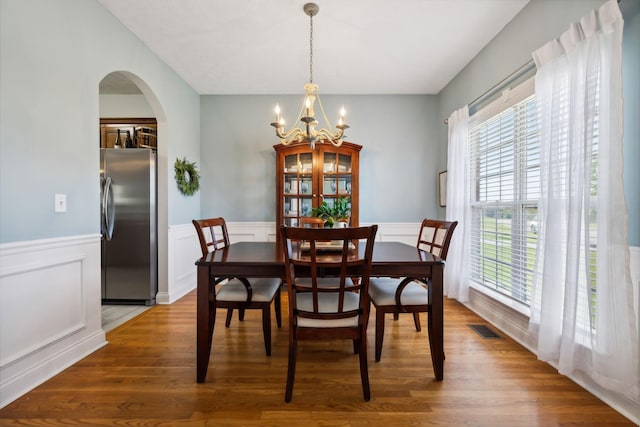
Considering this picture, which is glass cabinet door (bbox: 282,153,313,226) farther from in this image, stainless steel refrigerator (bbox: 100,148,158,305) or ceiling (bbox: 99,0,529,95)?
stainless steel refrigerator (bbox: 100,148,158,305)

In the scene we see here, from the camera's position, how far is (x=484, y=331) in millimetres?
2357

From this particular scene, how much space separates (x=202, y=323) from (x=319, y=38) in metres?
2.47

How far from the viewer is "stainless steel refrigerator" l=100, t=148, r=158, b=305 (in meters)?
2.89

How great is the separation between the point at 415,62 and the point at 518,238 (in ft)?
6.60

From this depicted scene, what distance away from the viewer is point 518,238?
2299 millimetres

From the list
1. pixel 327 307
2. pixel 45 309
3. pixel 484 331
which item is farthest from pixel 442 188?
pixel 45 309

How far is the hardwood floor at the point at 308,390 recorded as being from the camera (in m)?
1.39

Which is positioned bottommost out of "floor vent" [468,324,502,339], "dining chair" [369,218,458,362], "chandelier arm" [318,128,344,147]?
"floor vent" [468,324,502,339]

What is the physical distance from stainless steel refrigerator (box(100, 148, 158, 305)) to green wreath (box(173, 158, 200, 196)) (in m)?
0.30

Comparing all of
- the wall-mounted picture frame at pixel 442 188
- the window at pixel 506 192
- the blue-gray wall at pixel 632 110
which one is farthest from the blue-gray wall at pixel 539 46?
the wall-mounted picture frame at pixel 442 188

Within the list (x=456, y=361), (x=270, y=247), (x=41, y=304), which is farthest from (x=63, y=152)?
(x=456, y=361)

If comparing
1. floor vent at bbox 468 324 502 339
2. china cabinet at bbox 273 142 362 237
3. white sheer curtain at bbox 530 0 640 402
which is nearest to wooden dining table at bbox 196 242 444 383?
white sheer curtain at bbox 530 0 640 402

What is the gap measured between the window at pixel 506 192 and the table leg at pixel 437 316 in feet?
2.82

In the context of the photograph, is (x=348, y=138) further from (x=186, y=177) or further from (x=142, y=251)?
(x=142, y=251)
